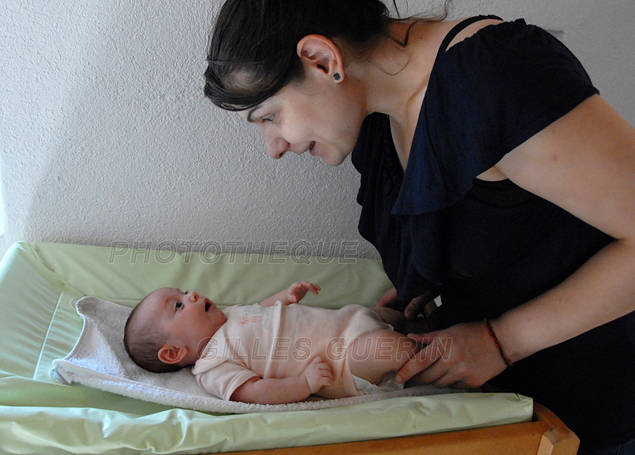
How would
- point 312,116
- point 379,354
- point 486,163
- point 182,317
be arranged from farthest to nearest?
point 182,317
point 379,354
point 312,116
point 486,163

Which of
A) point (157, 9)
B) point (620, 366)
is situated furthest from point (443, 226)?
point (157, 9)

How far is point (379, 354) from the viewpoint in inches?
40.9

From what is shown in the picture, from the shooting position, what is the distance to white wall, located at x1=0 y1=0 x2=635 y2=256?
120 centimetres

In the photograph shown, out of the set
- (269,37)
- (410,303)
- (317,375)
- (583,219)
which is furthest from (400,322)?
(269,37)

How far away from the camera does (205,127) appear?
1.32 meters

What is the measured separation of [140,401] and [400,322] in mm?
616

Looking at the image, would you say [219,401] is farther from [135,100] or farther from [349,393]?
[135,100]

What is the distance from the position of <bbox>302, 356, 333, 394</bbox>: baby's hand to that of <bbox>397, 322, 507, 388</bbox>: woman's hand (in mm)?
144

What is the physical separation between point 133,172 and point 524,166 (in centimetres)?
103

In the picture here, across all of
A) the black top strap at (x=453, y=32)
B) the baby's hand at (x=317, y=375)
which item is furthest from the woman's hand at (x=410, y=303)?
the black top strap at (x=453, y=32)

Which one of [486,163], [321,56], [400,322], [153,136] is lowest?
[400,322]

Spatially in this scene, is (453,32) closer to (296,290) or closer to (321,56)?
(321,56)

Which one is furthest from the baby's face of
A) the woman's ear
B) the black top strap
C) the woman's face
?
the black top strap

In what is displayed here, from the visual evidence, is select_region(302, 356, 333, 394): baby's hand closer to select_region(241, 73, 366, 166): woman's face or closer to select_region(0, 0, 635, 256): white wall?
select_region(241, 73, 366, 166): woman's face
